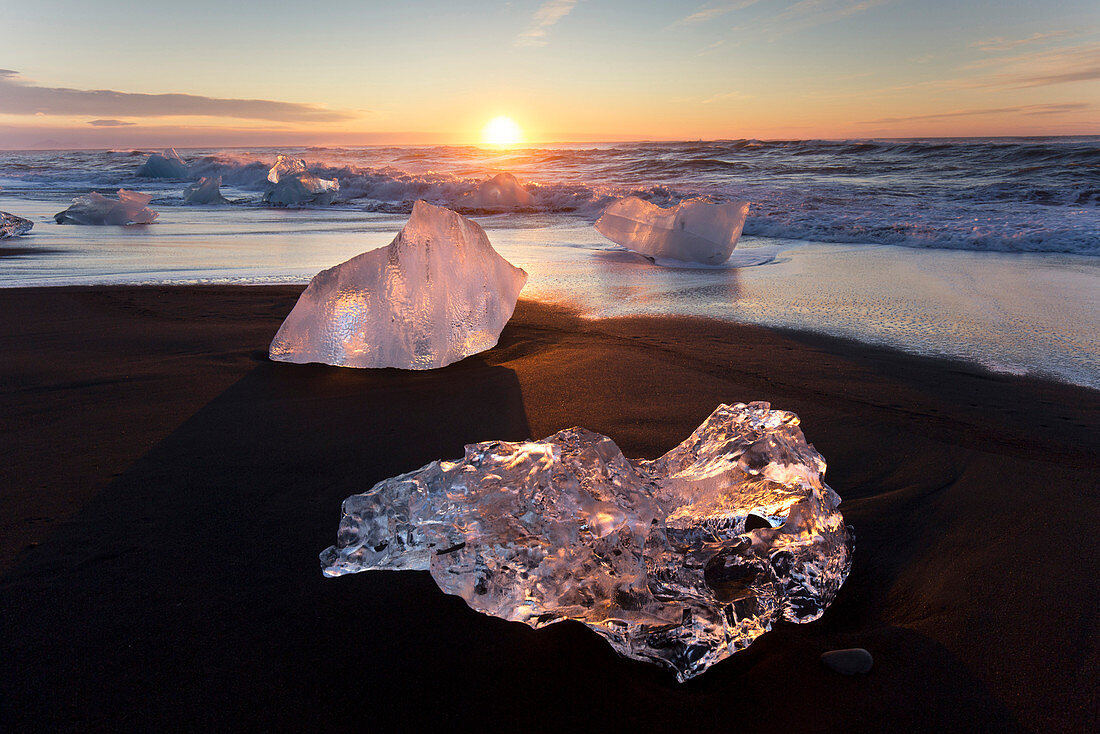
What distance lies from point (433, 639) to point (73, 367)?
7.74 feet

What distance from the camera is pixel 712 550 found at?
4.27 feet

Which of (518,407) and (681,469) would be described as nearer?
(681,469)

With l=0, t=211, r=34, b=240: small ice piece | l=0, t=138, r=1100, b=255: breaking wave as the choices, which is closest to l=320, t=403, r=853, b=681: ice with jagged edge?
l=0, t=138, r=1100, b=255: breaking wave

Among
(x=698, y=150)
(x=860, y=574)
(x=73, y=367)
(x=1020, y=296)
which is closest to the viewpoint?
(x=860, y=574)

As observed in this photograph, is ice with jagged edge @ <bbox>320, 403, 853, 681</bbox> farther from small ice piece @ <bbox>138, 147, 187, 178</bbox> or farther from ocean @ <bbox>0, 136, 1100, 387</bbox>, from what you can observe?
small ice piece @ <bbox>138, 147, 187, 178</bbox>

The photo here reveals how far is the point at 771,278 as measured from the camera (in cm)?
520

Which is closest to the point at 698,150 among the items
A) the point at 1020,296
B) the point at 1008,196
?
the point at 1008,196

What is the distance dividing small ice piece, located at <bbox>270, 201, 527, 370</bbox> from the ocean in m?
1.21

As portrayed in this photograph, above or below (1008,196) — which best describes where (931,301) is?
below

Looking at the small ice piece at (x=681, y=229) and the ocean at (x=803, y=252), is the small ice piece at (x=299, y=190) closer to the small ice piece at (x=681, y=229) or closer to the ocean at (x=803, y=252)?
the ocean at (x=803, y=252)

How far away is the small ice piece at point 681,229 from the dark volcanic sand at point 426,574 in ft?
10.4

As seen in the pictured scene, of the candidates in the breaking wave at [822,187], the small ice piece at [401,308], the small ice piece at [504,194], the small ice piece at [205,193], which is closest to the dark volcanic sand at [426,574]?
the small ice piece at [401,308]

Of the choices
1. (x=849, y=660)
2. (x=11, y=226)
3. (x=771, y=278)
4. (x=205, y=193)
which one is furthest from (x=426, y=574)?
(x=205, y=193)

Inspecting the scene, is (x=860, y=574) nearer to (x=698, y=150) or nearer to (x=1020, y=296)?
(x=1020, y=296)
